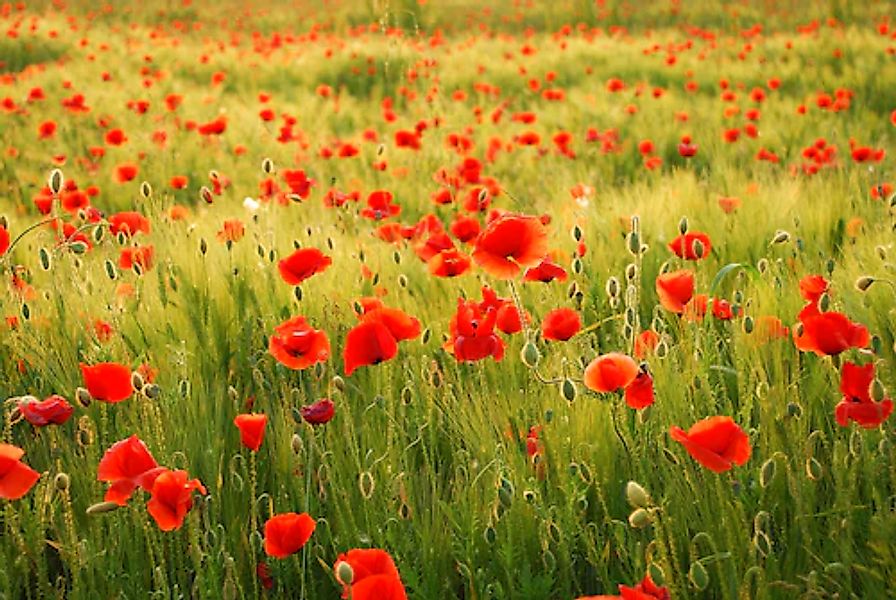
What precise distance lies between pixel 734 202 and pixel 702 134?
265 cm

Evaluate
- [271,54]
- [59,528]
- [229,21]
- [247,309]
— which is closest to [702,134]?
[247,309]

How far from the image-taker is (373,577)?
876 millimetres

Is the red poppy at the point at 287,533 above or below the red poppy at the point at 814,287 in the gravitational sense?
below

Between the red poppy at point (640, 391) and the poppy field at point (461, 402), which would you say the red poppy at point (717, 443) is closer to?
the poppy field at point (461, 402)

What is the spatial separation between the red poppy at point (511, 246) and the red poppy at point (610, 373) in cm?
25

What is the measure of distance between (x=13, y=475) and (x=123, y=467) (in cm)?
13

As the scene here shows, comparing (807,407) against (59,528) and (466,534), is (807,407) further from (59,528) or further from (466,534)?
(59,528)

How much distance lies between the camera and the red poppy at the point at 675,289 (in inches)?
59.0

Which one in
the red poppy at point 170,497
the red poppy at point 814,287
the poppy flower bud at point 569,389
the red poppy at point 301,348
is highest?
the red poppy at point 814,287

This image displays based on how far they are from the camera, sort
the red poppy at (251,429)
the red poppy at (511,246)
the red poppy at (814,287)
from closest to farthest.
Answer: the red poppy at (251,429) < the red poppy at (511,246) < the red poppy at (814,287)

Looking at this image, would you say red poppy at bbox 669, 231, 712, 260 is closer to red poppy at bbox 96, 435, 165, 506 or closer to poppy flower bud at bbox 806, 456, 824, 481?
poppy flower bud at bbox 806, 456, 824, 481

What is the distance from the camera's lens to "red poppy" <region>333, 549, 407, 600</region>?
877 mm

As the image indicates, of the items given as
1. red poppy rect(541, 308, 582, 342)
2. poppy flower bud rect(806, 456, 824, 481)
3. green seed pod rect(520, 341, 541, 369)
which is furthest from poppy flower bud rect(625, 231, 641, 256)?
poppy flower bud rect(806, 456, 824, 481)

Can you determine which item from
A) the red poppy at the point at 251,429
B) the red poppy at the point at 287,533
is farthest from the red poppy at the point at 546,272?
the red poppy at the point at 287,533
